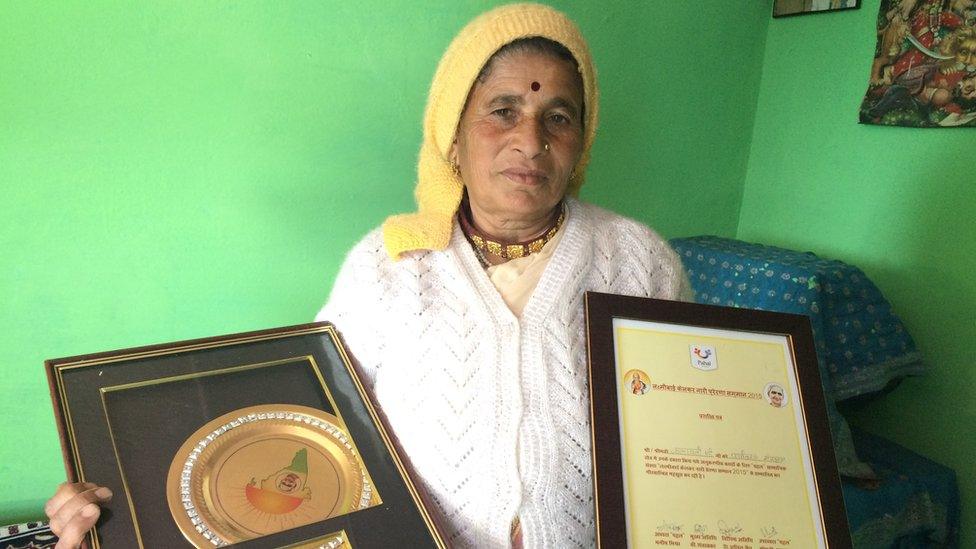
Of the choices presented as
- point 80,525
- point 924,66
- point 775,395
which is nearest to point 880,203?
point 924,66

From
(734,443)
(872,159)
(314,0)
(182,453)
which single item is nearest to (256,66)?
(314,0)

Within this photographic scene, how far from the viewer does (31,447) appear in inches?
55.1

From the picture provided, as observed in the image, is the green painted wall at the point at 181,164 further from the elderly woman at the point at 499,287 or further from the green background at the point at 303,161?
the elderly woman at the point at 499,287

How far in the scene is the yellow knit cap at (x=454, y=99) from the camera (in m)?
1.16

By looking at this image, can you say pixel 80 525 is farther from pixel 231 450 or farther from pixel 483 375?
pixel 483 375

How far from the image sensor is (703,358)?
1007 millimetres

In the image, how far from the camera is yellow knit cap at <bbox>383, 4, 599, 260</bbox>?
116 cm

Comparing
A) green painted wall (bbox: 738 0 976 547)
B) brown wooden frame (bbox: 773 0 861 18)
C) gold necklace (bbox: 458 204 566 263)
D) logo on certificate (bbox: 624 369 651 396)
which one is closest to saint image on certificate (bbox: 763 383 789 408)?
logo on certificate (bbox: 624 369 651 396)

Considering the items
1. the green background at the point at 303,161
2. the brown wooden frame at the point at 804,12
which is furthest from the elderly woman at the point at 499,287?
the brown wooden frame at the point at 804,12

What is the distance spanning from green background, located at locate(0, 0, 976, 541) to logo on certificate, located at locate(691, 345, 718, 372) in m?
1.04

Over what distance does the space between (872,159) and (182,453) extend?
90.1 inches

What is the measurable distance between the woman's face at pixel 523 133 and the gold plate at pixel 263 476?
1.89ft

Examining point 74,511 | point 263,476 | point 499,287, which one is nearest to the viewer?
point 74,511

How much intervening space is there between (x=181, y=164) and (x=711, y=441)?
137 cm
